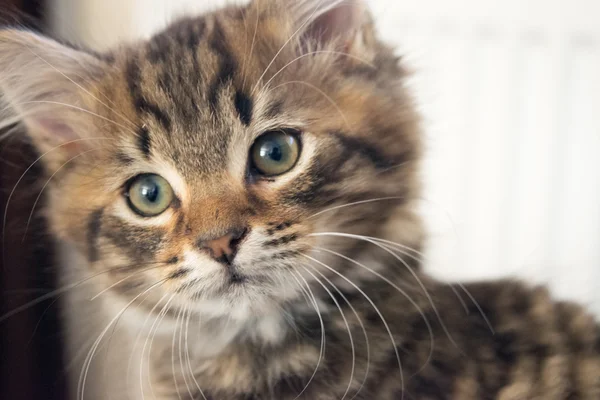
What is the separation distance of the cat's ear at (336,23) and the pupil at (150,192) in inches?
10.4

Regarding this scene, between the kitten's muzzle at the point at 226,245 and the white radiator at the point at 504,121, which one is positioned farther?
the white radiator at the point at 504,121

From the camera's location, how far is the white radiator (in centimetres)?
78

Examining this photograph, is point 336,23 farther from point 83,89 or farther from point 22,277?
point 22,277

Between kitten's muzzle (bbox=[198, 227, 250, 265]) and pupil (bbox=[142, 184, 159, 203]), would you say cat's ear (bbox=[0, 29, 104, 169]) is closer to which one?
pupil (bbox=[142, 184, 159, 203])

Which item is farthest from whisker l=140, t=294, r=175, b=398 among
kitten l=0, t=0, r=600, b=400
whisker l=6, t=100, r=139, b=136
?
whisker l=6, t=100, r=139, b=136

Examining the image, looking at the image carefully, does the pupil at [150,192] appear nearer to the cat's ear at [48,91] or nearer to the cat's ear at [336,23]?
the cat's ear at [48,91]

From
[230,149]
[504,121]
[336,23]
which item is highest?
[504,121]

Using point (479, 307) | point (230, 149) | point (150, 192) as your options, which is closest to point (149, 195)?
point (150, 192)

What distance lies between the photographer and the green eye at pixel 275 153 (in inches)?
24.9

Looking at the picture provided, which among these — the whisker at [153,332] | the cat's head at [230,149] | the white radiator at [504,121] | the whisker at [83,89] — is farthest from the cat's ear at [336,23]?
the whisker at [153,332]

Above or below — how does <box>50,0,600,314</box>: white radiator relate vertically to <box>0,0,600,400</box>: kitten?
above

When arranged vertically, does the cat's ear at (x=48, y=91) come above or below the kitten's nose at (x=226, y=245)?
above

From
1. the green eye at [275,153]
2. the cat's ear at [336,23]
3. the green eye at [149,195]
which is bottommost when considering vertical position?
the green eye at [149,195]

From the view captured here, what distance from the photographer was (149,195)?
2.19ft
